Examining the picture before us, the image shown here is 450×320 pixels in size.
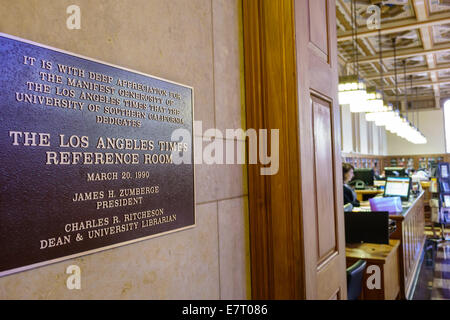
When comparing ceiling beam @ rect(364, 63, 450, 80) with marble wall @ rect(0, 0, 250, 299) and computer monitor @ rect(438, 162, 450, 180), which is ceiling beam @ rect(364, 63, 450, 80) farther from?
marble wall @ rect(0, 0, 250, 299)

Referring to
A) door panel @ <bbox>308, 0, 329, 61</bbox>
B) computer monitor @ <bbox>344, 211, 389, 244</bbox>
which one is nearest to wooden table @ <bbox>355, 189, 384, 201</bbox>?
computer monitor @ <bbox>344, 211, 389, 244</bbox>

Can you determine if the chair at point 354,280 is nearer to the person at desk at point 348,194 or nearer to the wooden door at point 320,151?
the wooden door at point 320,151

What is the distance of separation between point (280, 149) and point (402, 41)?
9.51 m

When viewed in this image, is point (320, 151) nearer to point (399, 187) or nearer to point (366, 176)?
point (399, 187)

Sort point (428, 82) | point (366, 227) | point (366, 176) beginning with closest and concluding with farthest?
point (366, 227) → point (366, 176) → point (428, 82)

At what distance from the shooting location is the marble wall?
0.93 metres

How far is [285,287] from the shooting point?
1.66 metres

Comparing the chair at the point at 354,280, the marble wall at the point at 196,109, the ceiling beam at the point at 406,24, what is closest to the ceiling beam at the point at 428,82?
the ceiling beam at the point at 406,24

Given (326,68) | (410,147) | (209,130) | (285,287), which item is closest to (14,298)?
(209,130)

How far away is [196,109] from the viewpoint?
1.47 m

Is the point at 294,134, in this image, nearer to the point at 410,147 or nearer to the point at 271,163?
the point at 271,163

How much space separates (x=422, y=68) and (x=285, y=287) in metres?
13.2

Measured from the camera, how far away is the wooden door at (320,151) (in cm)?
172

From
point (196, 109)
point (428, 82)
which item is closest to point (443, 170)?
point (428, 82)
